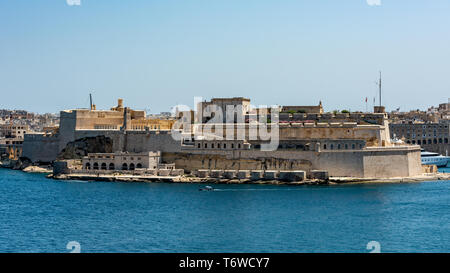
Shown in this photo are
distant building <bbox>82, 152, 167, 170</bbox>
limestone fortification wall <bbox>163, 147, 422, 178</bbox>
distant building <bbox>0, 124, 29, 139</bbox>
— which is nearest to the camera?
limestone fortification wall <bbox>163, 147, 422, 178</bbox>

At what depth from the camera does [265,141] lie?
1453 inches

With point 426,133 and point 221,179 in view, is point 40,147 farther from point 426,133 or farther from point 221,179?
point 426,133

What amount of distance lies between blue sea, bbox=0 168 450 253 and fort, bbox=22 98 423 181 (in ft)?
8.11

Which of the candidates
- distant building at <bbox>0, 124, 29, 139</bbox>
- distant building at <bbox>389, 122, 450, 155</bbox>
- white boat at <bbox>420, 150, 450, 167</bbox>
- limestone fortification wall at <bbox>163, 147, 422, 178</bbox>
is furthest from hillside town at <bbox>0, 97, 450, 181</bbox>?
distant building at <bbox>389, 122, 450, 155</bbox>

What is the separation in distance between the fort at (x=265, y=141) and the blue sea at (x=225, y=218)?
247cm

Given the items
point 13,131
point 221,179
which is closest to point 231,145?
point 221,179

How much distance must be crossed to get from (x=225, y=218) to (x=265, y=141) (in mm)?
14055

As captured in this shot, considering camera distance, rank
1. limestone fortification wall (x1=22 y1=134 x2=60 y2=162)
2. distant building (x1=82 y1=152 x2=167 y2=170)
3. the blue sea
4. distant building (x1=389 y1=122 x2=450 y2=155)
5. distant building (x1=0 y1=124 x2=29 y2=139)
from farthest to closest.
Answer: distant building (x1=389 y1=122 x2=450 y2=155) → distant building (x1=0 y1=124 x2=29 y2=139) → limestone fortification wall (x1=22 y1=134 x2=60 y2=162) → distant building (x1=82 y1=152 x2=167 y2=170) → the blue sea

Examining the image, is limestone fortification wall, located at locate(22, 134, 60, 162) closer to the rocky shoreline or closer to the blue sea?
the rocky shoreline

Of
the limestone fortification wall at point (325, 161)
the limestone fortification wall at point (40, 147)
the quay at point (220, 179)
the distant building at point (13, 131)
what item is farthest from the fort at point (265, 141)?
the distant building at point (13, 131)

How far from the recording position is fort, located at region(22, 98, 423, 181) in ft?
115

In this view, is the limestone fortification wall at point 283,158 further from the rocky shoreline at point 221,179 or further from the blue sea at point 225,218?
the blue sea at point 225,218

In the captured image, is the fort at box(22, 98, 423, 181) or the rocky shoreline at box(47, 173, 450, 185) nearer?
the rocky shoreline at box(47, 173, 450, 185)
